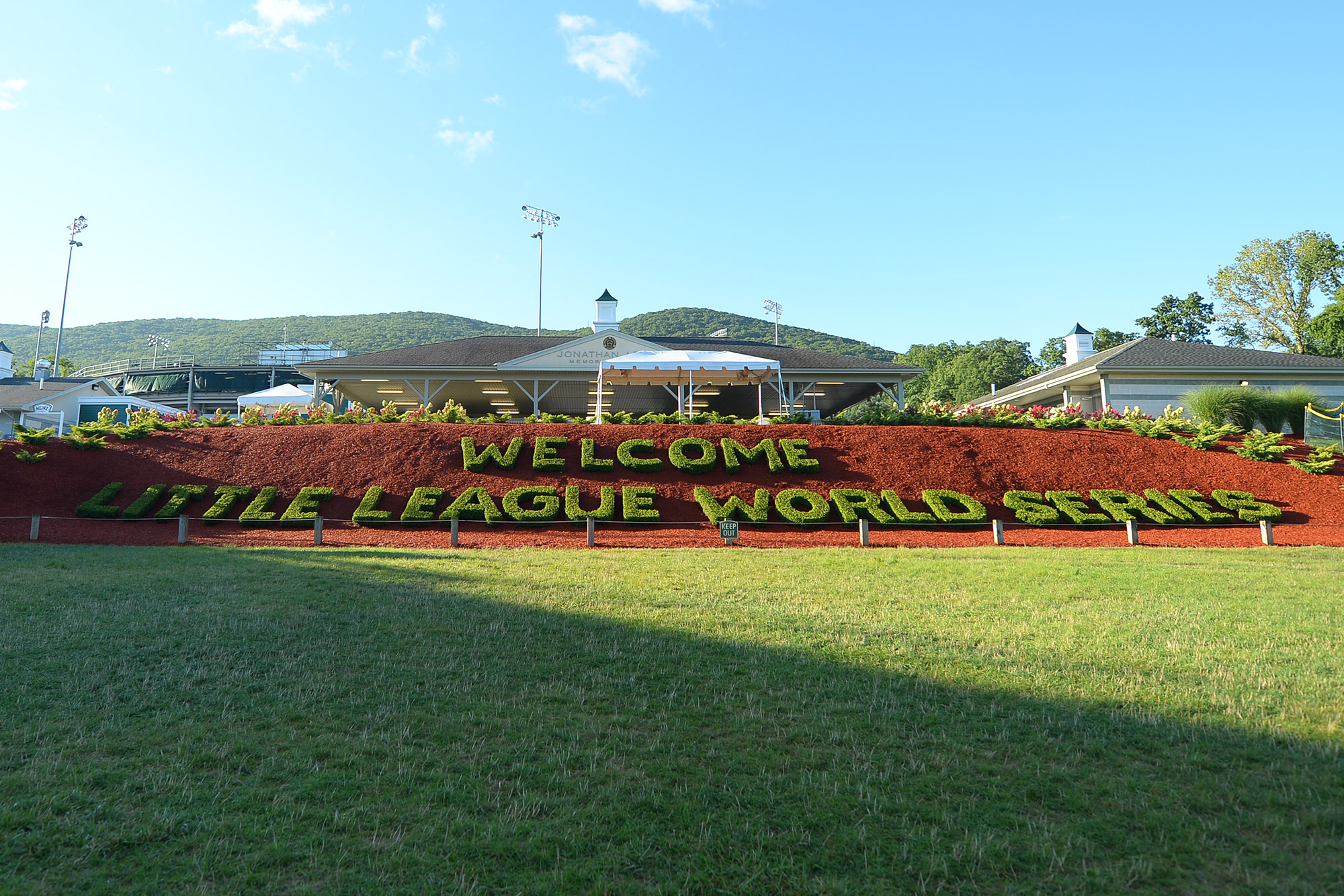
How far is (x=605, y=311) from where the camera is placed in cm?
3003

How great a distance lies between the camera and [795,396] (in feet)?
94.2

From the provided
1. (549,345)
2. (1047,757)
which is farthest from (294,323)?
(1047,757)

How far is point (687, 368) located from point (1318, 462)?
1533cm

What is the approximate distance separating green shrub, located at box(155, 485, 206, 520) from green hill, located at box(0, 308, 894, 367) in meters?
80.3

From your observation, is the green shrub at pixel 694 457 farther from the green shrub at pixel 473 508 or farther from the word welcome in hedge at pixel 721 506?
the green shrub at pixel 473 508

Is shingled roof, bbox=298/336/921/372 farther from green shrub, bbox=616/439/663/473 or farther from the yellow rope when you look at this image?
the yellow rope

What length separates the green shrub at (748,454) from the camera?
17.8 metres

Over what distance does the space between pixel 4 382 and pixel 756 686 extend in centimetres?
5085

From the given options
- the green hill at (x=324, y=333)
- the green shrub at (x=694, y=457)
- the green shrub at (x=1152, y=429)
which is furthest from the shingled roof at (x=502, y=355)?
the green hill at (x=324, y=333)

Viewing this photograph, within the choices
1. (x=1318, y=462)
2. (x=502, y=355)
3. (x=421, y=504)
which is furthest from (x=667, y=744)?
(x=502, y=355)

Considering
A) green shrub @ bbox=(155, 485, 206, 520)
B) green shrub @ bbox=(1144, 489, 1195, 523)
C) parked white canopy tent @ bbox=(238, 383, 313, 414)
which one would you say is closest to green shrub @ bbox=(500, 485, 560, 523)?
green shrub @ bbox=(155, 485, 206, 520)

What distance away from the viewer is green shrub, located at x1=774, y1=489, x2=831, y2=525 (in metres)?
15.6

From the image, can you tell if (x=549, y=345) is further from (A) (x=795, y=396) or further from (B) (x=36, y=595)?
(B) (x=36, y=595)

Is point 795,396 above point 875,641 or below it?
above
